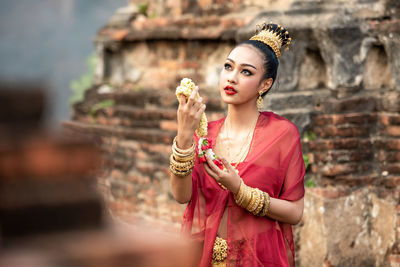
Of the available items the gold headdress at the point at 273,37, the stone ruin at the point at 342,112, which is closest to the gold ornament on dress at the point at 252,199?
the gold headdress at the point at 273,37

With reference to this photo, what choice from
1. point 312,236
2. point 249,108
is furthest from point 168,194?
point 249,108

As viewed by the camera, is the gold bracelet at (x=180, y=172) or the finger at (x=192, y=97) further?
the gold bracelet at (x=180, y=172)

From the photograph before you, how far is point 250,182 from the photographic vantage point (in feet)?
7.52

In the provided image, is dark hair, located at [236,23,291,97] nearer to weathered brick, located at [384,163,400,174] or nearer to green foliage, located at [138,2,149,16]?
weathered brick, located at [384,163,400,174]

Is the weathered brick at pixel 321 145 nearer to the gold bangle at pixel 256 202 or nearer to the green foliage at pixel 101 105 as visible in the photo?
the gold bangle at pixel 256 202

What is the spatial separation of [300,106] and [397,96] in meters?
0.62

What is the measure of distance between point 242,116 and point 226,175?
0.39m

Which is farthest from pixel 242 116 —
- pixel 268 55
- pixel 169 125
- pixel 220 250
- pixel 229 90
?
pixel 169 125

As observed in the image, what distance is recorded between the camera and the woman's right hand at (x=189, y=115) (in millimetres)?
2045

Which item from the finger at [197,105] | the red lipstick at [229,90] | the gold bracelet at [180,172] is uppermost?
the red lipstick at [229,90]

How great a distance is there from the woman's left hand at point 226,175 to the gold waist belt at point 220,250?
268mm

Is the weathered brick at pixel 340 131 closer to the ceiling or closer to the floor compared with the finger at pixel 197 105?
closer to the floor

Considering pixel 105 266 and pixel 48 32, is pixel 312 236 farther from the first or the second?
pixel 48 32

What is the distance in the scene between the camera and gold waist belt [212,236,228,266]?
231cm
